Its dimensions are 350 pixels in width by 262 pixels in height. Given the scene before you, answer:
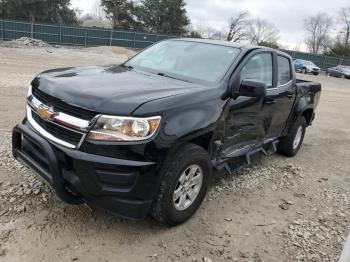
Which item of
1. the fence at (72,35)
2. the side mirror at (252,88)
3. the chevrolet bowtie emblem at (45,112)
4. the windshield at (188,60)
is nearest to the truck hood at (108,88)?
the chevrolet bowtie emblem at (45,112)

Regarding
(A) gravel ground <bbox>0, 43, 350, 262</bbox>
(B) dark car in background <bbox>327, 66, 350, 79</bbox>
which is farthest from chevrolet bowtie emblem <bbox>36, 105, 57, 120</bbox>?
(B) dark car in background <bbox>327, 66, 350, 79</bbox>

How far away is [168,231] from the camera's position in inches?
147

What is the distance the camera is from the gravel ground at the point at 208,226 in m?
3.37

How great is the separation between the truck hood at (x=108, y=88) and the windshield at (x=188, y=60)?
27cm

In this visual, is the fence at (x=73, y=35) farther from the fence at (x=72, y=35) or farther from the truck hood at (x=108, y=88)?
the truck hood at (x=108, y=88)

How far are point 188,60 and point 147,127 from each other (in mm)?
1645

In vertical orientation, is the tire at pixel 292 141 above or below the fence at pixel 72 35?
above

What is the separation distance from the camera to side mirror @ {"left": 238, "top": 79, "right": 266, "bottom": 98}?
155 inches

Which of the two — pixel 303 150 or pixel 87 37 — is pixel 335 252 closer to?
pixel 303 150

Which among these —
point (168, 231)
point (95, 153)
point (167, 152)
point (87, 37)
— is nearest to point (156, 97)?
point (167, 152)

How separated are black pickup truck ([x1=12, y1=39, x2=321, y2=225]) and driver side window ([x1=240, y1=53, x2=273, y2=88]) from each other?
2 cm

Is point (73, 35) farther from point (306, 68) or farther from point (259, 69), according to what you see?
point (259, 69)

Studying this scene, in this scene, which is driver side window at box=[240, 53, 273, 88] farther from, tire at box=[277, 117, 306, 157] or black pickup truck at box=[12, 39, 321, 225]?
tire at box=[277, 117, 306, 157]

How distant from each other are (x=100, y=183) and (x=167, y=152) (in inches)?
23.4
